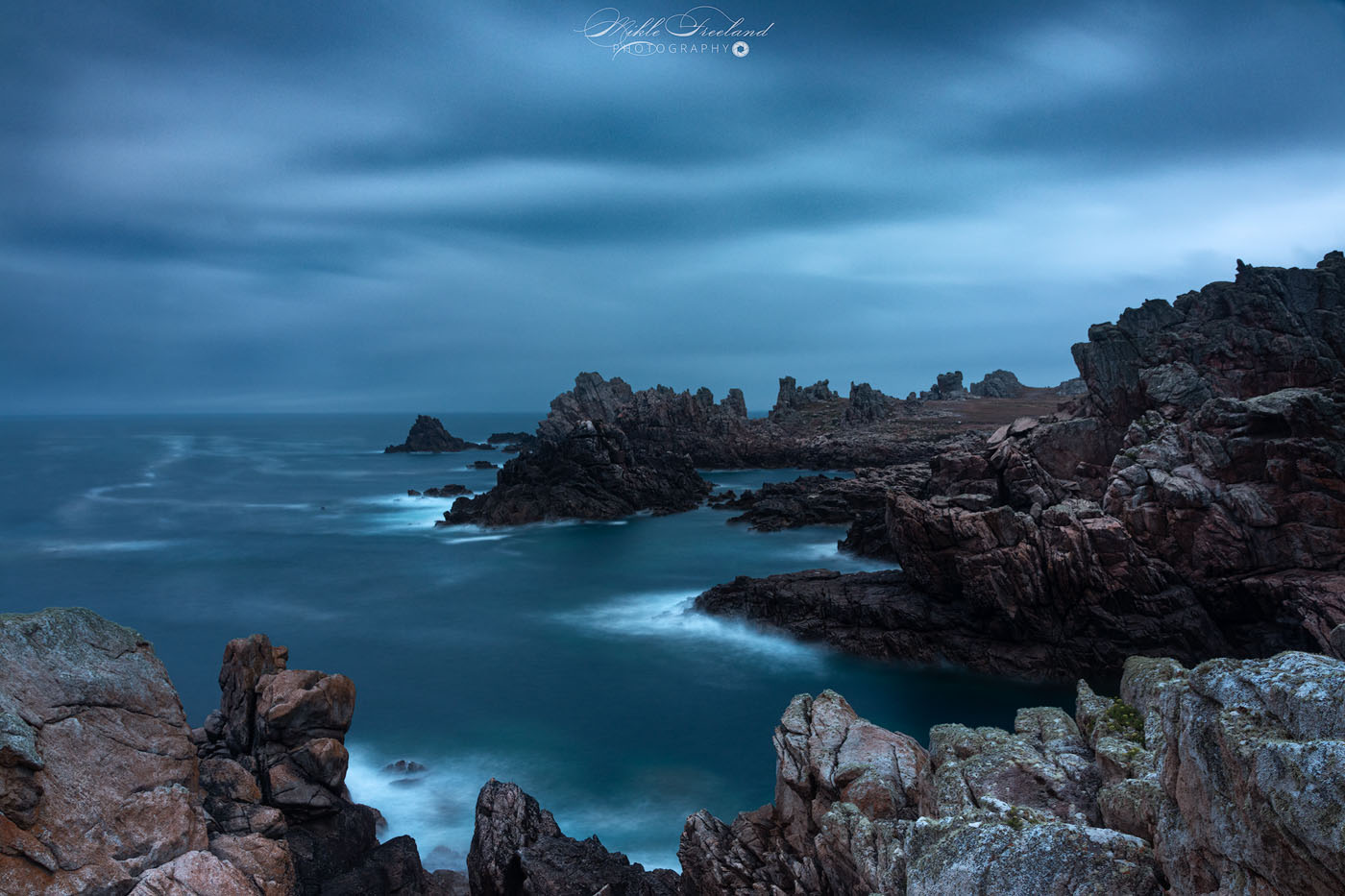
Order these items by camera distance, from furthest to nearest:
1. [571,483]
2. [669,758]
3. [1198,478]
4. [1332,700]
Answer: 1. [571,483]
2. [1198,478]
3. [669,758]
4. [1332,700]

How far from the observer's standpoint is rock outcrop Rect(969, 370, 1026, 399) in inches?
4948

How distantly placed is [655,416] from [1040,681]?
227ft

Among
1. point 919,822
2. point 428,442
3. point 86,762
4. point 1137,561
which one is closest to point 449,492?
point 428,442

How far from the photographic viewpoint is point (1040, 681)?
2170 cm

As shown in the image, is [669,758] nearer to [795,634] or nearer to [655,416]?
[795,634]

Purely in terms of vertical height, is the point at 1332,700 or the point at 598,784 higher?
the point at 1332,700

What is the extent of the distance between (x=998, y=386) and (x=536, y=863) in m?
131

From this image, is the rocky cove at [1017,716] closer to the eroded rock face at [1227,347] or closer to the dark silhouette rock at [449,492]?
the eroded rock face at [1227,347]

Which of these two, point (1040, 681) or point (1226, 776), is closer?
→ point (1226, 776)

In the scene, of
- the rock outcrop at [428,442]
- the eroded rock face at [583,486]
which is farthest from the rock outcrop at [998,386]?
the rock outcrop at [428,442]

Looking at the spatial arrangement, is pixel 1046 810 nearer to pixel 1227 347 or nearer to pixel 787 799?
pixel 787 799

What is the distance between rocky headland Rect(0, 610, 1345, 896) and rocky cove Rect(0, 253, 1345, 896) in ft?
0.09

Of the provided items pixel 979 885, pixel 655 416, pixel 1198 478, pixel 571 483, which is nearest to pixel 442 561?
pixel 571 483

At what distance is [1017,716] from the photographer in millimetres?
10359
